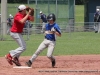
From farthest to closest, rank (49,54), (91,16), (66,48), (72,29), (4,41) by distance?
(91,16), (72,29), (4,41), (66,48), (49,54)

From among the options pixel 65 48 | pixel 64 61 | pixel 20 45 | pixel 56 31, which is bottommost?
pixel 65 48

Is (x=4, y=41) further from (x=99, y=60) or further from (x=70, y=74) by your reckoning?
(x=70, y=74)

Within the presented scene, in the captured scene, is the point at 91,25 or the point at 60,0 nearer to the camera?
the point at 91,25

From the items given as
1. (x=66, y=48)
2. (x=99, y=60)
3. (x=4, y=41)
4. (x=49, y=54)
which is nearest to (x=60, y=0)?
(x=4, y=41)

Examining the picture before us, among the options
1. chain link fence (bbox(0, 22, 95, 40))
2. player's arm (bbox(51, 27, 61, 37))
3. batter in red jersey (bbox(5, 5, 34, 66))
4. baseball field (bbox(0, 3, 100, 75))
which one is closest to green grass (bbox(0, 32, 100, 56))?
baseball field (bbox(0, 3, 100, 75))

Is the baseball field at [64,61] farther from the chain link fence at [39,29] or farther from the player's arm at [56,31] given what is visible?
the player's arm at [56,31]

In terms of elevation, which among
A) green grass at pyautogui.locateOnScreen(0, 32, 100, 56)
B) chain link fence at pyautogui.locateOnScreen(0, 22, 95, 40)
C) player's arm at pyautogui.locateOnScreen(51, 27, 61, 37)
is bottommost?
green grass at pyautogui.locateOnScreen(0, 32, 100, 56)

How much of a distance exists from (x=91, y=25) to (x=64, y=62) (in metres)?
16.3

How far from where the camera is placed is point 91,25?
3381cm

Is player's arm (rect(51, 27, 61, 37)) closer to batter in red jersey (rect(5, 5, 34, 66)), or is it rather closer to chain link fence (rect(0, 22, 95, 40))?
batter in red jersey (rect(5, 5, 34, 66))

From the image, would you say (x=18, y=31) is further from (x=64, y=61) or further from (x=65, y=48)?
(x=65, y=48)

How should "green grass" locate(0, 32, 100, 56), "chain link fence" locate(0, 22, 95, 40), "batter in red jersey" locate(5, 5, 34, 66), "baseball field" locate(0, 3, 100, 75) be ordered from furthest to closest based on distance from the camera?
"chain link fence" locate(0, 22, 95, 40)
"green grass" locate(0, 32, 100, 56)
"batter in red jersey" locate(5, 5, 34, 66)
"baseball field" locate(0, 3, 100, 75)

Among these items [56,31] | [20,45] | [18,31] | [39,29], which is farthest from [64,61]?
[39,29]

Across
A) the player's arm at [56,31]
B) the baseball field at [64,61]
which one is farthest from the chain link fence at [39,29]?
the player's arm at [56,31]
